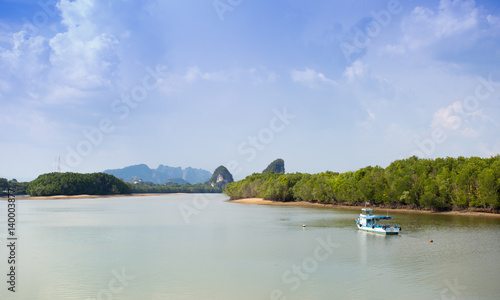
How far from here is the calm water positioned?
74.8 feet

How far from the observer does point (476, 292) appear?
73.8ft

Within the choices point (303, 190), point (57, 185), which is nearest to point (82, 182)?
point (57, 185)

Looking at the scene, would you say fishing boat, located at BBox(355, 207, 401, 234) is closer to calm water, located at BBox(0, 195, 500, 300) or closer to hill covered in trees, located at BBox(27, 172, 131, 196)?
calm water, located at BBox(0, 195, 500, 300)

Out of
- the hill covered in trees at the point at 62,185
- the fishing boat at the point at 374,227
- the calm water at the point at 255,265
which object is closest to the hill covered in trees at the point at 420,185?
the calm water at the point at 255,265

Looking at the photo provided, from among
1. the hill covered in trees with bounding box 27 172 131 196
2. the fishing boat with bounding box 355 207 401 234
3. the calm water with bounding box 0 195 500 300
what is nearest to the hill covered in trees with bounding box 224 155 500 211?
the calm water with bounding box 0 195 500 300

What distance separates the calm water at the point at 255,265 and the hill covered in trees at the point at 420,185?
25.2 meters

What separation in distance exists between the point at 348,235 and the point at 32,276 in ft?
110

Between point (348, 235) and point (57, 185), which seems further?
point (57, 185)

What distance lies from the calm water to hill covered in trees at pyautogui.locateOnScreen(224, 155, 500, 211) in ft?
82.7

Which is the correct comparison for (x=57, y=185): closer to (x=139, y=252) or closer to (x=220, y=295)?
(x=139, y=252)

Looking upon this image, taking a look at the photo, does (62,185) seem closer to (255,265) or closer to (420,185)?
(420,185)

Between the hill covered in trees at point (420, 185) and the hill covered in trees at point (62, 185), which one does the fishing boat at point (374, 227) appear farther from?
the hill covered in trees at point (62, 185)

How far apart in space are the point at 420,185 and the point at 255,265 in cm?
6402

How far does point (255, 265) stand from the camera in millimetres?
29578
